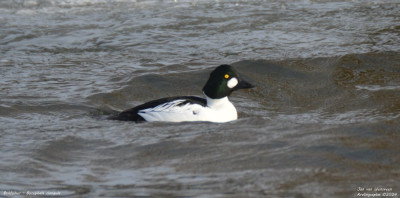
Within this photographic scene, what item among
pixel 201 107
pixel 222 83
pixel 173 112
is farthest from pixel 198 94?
pixel 173 112

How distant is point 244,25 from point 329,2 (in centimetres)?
254

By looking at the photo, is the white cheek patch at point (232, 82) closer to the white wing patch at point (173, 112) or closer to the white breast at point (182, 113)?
the white breast at point (182, 113)

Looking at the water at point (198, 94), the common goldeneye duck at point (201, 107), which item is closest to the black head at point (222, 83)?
the common goldeneye duck at point (201, 107)

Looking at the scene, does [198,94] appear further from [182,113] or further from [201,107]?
[182,113]

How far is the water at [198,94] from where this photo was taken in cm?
509

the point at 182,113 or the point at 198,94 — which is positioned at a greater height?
the point at 182,113

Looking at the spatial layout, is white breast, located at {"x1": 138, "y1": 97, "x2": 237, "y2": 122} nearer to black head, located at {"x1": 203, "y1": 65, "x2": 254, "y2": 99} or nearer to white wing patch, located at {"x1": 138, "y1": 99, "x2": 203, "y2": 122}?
white wing patch, located at {"x1": 138, "y1": 99, "x2": 203, "y2": 122}

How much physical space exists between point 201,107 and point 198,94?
1.88 metres

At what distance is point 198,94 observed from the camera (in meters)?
9.08

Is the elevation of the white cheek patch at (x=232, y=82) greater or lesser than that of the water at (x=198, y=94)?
greater

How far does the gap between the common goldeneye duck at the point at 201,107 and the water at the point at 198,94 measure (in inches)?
5.9

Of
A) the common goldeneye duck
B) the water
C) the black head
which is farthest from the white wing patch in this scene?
the black head

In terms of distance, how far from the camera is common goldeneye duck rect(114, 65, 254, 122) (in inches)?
280

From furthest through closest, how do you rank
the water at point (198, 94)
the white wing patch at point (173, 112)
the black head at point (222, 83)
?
the black head at point (222, 83) → the white wing patch at point (173, 112) → the water at point (198, 94)
